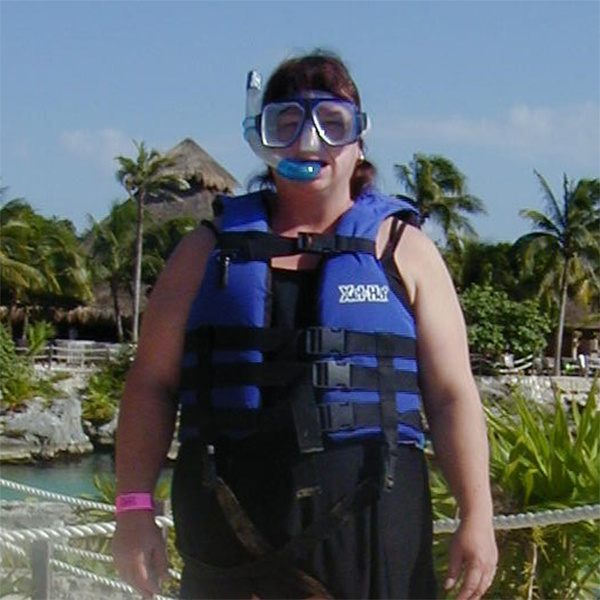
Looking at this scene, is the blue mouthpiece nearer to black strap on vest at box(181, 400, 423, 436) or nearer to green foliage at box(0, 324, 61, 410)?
black strap on vest at box(181, 400, 423, 436)

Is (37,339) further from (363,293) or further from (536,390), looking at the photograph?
(363,293)

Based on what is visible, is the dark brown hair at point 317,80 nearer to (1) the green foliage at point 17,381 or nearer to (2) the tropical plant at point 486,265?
(1) the green foliage at point 17,381

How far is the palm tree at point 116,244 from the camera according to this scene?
46.3 m

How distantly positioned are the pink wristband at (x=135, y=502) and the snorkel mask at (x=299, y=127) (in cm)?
64

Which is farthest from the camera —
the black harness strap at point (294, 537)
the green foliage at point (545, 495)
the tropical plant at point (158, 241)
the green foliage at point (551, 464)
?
the tropical plant at point (158, 241)

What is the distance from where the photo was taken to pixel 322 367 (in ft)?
7.34

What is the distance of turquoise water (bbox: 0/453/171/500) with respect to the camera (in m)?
28.3

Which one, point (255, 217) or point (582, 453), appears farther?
point (582, 453)

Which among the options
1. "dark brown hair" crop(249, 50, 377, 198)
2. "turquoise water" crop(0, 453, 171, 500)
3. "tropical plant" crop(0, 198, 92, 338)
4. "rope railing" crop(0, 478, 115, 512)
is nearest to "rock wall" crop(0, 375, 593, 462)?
"turquoise water" crop(0, 453, 171, 500)

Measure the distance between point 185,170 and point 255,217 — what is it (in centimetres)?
4884

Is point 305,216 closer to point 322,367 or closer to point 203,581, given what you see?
point 322,367

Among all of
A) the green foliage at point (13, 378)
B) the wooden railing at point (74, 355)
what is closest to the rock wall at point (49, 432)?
the green foliage at point (13, 378)

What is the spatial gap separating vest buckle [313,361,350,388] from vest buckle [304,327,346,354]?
0.08 ft

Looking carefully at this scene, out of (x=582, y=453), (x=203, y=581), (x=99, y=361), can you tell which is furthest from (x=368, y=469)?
(x=99, y=361)
